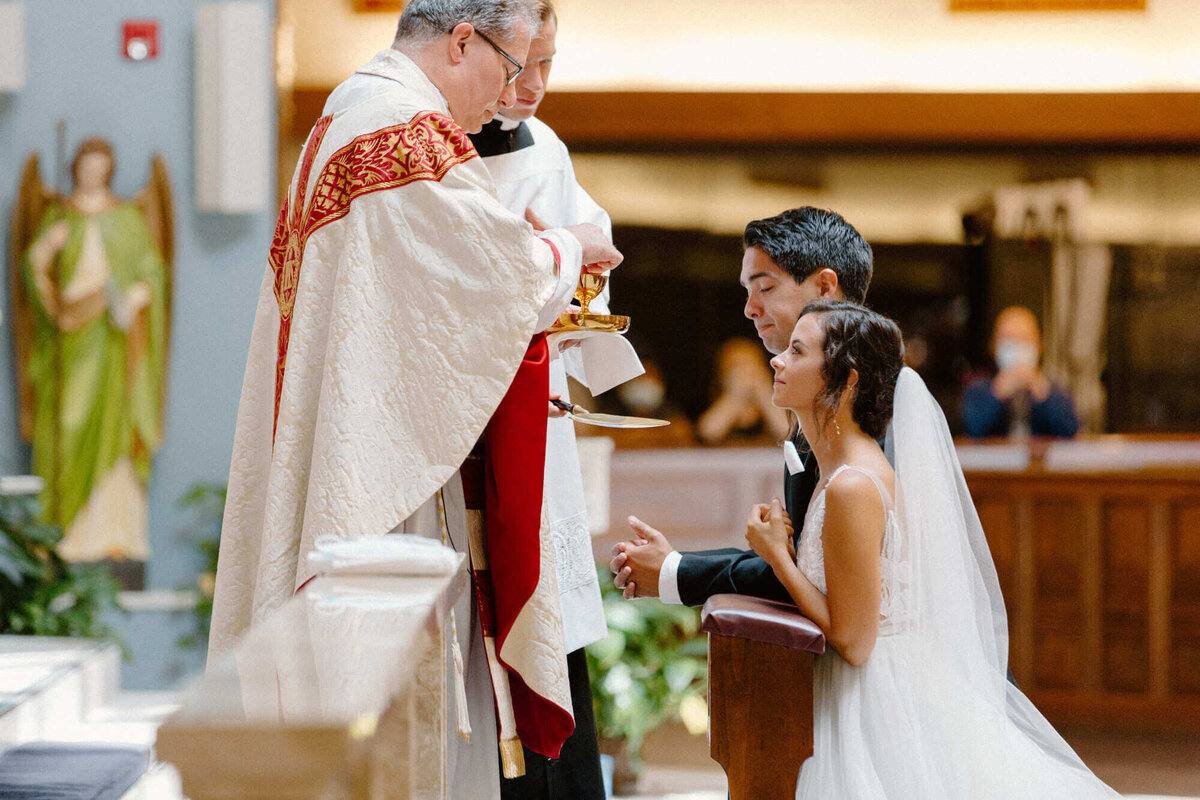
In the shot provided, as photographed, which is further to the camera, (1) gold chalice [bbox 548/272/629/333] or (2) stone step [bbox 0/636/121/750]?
(2) stone step [bbox 0/636/121/750]

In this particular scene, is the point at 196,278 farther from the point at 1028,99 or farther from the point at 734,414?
the point at 1028,99

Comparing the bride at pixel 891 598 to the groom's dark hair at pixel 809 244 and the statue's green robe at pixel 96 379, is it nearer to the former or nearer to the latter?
the groom's dark hair at pixel 809 244

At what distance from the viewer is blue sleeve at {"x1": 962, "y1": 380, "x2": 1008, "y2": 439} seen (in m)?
6.25

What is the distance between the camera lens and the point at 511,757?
212cm

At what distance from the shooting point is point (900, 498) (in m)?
2.22

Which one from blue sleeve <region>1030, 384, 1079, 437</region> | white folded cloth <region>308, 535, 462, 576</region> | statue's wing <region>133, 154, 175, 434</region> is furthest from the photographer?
blue sleeve <region>1030, 384, 1079, 437</region>

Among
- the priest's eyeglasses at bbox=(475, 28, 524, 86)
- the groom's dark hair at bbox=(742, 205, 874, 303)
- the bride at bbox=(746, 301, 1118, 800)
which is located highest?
the priest's eyeglasses at bbox=(475, 28, 524, 86)

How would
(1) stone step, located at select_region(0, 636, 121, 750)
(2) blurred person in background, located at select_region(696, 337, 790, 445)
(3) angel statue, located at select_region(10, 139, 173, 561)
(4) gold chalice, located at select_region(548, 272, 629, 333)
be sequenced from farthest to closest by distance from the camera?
(2) blurred person in background, located at select_region(696, 337, 790, 445)
(3) angel statue, located at select_region(10, 139, 173, 561)
(1) stone step, located at select_region(0, 636, 121, 750)
(4) gold chalice, located at select_region(548, 272, 629, 333)

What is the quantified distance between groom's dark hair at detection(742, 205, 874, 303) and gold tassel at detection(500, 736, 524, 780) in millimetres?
1067

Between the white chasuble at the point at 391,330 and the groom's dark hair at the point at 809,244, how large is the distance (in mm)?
566

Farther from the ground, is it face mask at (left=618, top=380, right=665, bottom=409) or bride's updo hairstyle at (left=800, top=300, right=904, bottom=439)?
bride's updo hairstyle at (left=800, top=300, right=904, bottom=439)

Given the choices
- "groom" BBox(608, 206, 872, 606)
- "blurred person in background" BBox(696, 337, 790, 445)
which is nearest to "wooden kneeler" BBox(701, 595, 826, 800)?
"groom" BBox(608, 206, 872, 606)

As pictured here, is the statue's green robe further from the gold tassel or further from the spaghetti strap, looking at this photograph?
the spaghetti strap

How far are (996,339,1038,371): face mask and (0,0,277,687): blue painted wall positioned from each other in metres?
3.86
